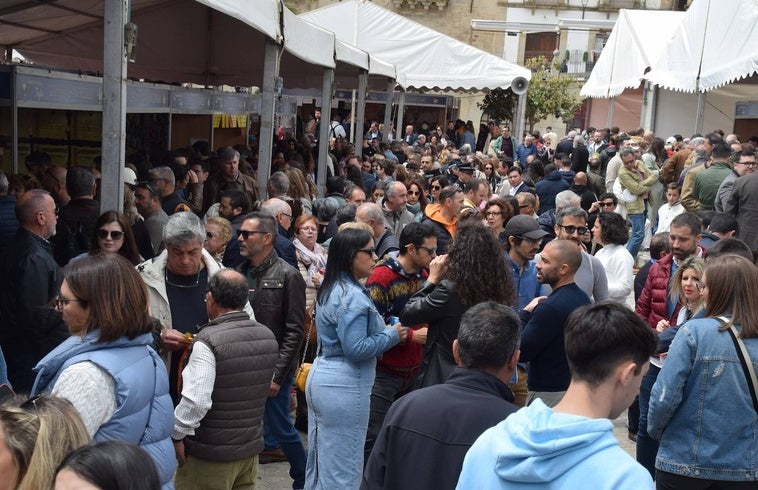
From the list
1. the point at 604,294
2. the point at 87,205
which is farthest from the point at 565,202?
the point at 87,205

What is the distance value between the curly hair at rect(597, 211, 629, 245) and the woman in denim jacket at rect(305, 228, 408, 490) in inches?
106

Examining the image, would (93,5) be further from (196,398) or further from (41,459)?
(41,459)

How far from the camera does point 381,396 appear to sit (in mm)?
5324

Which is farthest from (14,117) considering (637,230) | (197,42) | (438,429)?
(637,230)

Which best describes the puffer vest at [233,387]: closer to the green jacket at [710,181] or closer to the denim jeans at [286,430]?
the denim jeans at [286,430]

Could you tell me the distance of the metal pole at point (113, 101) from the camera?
5375 millimetres

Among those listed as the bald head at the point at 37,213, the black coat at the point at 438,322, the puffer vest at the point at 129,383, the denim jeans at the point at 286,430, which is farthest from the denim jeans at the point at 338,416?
the bald head at the point at 37,213

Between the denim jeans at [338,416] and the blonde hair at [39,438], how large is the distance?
2.15 m

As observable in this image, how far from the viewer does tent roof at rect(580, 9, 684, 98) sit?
22750 millimetres

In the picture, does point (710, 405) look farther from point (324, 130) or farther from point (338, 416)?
point (324, 130)

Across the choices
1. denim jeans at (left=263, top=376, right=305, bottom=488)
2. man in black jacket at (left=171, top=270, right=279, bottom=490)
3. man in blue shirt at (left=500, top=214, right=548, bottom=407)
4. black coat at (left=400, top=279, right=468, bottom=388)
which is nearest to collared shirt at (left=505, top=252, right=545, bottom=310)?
man in blue shirt at (left=500, top=214, right=548, bottom=407)

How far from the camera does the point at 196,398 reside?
4.23 meters

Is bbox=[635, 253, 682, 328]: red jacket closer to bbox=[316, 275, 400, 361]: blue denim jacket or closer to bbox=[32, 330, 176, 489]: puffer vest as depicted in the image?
bbox=[316, 275, 400, 361]: blue denim jacket

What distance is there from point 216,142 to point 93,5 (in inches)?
180
